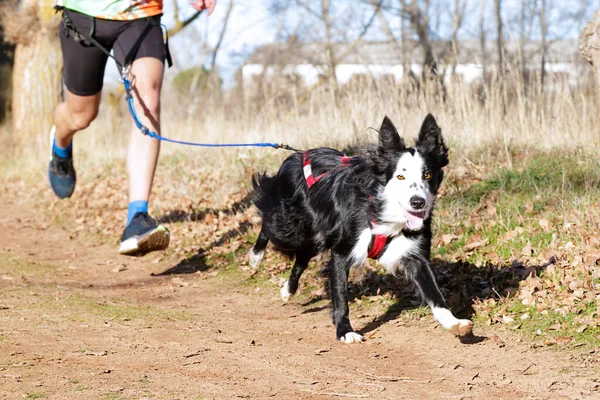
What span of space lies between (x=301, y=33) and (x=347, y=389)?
1709 centimetres

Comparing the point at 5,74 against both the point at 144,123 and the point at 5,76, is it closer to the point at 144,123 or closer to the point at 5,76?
the point at 5,76

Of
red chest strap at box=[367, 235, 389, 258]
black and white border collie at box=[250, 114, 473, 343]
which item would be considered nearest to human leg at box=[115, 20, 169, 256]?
black and white border collie at box=[250, 114, 473, 343]

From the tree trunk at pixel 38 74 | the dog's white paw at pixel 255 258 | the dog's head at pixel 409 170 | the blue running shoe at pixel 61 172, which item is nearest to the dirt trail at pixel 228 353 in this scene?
the dog's white paw at pixel 255 258

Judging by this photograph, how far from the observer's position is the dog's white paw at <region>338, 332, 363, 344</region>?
11.7ft

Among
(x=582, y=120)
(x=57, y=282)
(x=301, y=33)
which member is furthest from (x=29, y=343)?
(x=301, y=33)

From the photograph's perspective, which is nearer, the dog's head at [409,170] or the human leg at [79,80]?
the dog's head at [409,170]

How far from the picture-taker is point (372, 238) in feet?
12.1

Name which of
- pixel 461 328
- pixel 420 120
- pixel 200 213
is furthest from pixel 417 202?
pixel 420 120

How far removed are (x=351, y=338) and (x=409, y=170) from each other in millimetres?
913

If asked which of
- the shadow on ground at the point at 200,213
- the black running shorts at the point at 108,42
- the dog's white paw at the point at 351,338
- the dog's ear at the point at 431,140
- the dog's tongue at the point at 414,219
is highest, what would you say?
the black running shorts at the point at 108,42

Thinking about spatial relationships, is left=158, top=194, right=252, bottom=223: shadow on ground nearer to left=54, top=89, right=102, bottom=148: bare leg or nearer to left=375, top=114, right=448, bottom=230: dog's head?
left=54, top=89, right=102, bottom=148: bare leg

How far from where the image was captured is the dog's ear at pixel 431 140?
11.9 ft

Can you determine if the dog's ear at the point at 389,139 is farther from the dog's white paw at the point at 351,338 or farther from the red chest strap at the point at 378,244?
the dog's white paw at the point at 351,338

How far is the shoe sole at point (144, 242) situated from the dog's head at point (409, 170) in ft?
5.08
